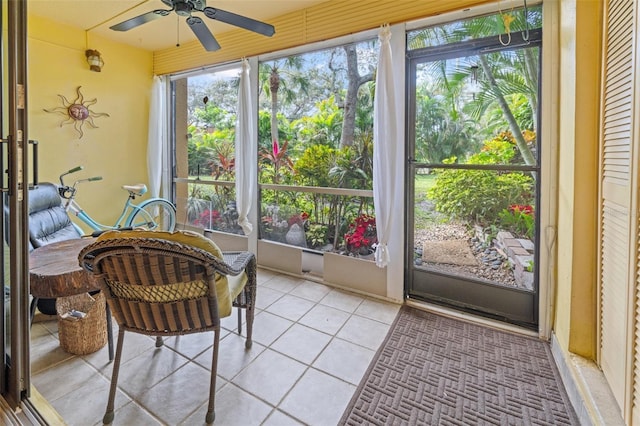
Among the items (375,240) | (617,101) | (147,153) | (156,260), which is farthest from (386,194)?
(147,153)

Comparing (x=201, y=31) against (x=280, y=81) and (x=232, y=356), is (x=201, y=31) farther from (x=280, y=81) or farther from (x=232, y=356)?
(x=232, y=356)

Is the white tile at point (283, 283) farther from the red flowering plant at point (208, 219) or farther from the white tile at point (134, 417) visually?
the white tile at point (134, 417)

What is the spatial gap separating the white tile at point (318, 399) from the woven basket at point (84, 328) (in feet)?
4.29

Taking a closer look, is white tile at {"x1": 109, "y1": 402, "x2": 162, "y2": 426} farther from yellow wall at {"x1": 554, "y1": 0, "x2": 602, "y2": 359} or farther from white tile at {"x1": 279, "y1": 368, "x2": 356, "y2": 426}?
yellow wall at {"x1": 554, "y1": 0, "x2": 602, "y2": 359}

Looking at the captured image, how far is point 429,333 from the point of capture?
7.50ft

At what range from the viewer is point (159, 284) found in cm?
140

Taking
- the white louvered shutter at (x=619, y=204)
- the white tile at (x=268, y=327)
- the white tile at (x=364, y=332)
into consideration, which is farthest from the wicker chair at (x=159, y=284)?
the white louvered shutter at (x=619, y=204)

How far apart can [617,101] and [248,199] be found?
10.1 feet

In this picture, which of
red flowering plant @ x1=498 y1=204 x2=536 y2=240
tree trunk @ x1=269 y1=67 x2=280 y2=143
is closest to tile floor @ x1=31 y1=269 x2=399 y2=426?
red flowering plant @ x1=498 y1=204 x2=536 y2=240

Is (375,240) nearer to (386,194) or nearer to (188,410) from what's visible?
(386,194)

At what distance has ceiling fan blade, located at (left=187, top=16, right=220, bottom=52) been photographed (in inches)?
84.2

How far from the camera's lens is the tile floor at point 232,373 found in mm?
1519

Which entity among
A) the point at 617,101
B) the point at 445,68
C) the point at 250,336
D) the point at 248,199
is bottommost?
the point at 250,336

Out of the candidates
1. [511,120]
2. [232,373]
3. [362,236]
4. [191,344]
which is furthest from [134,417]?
[511,120]
